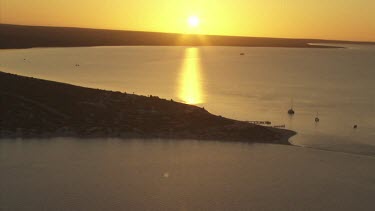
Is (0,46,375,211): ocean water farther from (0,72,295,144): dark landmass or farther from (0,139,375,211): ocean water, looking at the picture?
(0,72,295,144): dark landmass

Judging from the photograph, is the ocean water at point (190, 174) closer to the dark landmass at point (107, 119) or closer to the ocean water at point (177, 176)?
the ocean water at point (177, 176)

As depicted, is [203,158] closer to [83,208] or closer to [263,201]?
[263,201]

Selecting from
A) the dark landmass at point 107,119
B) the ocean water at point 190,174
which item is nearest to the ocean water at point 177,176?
the ocean water at point 190,174

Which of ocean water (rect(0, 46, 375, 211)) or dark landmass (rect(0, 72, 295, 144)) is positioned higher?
dark landmass (rect(0, 72, 295, 144))

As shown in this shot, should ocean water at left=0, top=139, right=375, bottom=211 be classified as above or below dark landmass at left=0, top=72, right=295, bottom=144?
below

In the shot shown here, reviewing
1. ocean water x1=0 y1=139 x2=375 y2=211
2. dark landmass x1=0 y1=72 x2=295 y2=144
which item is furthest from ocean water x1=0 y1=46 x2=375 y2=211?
dark landmass x1=0 y1=72 x2=295 y2=144

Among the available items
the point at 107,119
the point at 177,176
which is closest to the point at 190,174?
the point at 177,176

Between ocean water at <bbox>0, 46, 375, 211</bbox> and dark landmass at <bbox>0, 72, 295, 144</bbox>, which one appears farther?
dark landmass at <bbox>0, 72, 295, 144</bbox>

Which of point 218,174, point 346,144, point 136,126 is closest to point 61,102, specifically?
point 136,126

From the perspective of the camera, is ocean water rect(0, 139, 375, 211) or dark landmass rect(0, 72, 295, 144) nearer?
ocean water rect(0, 139, 375, 211)
